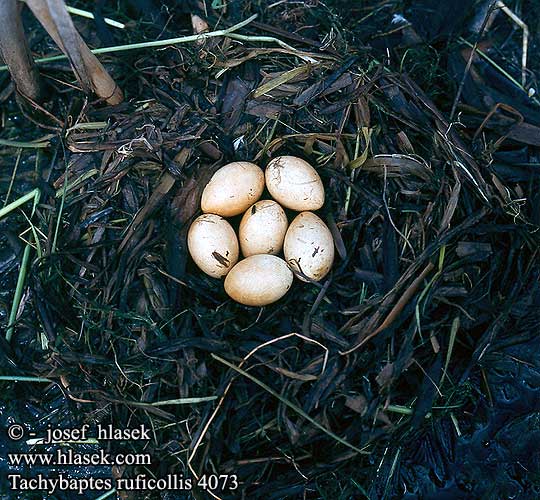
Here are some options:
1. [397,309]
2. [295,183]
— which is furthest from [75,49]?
[397,309]

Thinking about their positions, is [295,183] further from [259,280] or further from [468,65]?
[468,65]

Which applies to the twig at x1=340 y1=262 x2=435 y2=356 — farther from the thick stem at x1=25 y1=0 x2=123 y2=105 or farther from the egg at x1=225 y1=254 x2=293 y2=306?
the thick stem at x1=25 y1=0 x2=123 y2=105

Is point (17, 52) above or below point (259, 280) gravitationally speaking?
above

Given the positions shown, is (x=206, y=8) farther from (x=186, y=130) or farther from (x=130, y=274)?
(x=130, y=274)

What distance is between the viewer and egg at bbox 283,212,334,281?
1.57 metres

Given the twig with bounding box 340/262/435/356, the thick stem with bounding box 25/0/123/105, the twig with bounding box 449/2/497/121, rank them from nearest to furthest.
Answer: the thick stem with bounding box 25/0/123/105
the twig with bounding box 340/262/435/356
the twig with bounding box 449/2/497/121

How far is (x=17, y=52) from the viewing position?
167 cm

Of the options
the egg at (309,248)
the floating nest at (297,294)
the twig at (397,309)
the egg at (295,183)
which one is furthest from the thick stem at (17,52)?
the twig at (397,309)

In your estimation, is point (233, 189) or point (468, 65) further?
point (468, 65)

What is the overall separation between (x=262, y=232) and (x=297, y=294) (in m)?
0.18

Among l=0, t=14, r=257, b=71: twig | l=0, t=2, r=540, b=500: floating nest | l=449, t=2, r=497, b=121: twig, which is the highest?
l=449, t=2, r=497, b=121: twig

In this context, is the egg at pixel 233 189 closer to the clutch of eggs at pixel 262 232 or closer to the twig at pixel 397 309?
the clutch of eggs at pixel 262 232

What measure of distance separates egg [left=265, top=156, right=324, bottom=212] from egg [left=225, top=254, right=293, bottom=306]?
0.16 metres

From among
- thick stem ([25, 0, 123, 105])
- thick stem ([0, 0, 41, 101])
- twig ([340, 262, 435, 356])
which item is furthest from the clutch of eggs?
thick stem ([0, 0, 41, 101])
